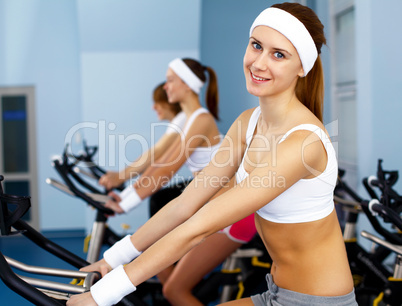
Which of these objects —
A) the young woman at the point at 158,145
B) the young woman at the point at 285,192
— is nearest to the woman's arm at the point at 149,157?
the young woman at the point at 158,145

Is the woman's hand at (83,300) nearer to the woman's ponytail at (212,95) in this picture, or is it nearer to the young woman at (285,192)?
the young woman at (285,192)

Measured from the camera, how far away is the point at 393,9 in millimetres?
2906

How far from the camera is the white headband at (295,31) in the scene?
110 cm

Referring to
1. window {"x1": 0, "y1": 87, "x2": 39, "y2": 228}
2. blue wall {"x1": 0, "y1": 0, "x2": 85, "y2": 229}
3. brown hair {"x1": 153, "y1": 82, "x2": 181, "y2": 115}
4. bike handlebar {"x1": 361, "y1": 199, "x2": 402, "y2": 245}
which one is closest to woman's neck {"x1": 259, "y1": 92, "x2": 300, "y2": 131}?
bike handlebar {"x1": 361, "y1": 199, "x2": 402, "y2": 245}

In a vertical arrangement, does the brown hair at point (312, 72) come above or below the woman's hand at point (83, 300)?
above

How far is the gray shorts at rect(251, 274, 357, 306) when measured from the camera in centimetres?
113

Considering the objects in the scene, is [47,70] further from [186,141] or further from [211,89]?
[186,141]

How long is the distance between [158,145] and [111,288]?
211 cm

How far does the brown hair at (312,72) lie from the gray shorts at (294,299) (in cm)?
44

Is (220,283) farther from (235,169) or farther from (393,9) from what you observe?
(393,9)

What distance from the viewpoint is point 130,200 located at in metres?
2.09

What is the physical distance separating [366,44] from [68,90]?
3309mm

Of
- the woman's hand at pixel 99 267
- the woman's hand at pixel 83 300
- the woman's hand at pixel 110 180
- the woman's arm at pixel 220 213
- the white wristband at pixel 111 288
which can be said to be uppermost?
the woman's arm at pixel 220 213

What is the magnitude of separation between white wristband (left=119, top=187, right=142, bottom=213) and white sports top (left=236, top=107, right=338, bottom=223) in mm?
1016
